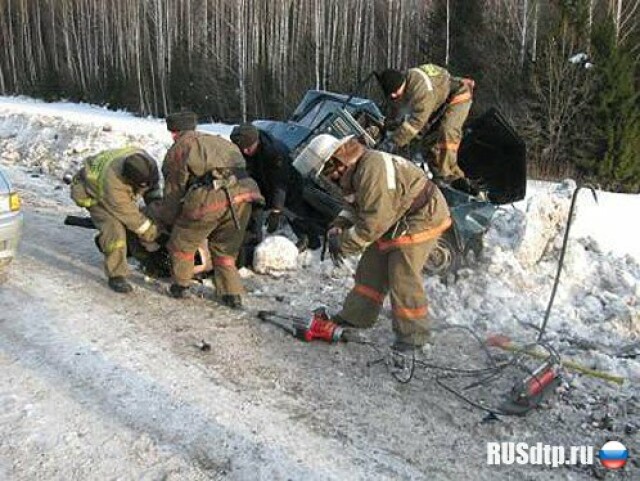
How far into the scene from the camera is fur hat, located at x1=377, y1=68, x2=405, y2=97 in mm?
6621

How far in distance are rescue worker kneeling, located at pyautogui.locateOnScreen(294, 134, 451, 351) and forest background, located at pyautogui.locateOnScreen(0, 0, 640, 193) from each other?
1173 cm

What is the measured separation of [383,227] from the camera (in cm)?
457

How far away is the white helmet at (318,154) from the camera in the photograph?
453 cm

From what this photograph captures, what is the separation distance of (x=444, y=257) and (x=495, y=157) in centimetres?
136

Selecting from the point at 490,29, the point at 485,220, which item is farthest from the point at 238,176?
the point at 490,29

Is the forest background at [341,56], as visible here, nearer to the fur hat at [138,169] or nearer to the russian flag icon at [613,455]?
the fur hat at [138,169]

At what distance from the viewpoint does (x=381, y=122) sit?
7117 mm

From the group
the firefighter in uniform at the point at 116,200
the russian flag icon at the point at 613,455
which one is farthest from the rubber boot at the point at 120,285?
the russian flag icon at the point at 613,455

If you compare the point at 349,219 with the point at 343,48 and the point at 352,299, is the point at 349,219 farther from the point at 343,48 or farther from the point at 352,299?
the point at 343,48

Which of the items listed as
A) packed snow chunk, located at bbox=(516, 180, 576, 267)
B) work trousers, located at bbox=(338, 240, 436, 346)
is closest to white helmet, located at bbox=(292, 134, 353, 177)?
work trousers, located at bbox=(338, 240, 436, 346)

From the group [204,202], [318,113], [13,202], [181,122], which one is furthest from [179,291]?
Result: [318,113]

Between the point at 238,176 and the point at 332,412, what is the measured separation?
248cm

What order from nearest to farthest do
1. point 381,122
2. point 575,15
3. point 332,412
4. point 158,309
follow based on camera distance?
1. point 332,412
2. point 158,309
3. point 381,122
4. point 575,15

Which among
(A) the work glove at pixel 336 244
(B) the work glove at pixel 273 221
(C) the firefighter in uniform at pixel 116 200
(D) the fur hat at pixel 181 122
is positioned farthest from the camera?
(B) the work glove at pixel 273 221
